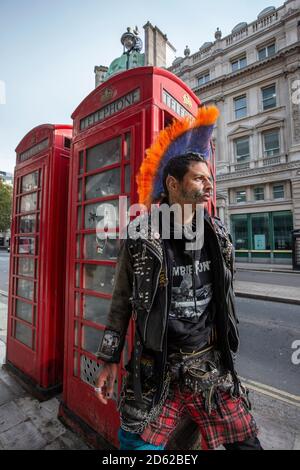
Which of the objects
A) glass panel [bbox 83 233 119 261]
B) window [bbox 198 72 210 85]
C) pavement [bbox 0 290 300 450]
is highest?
window [bbox 198 72 210 85]

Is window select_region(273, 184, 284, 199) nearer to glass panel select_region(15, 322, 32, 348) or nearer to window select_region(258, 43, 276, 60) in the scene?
window select_region(258, 43, 276, 60)

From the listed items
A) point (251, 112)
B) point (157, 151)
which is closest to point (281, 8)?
point (251, 112)

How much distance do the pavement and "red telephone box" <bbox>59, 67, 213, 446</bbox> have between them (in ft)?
0.54

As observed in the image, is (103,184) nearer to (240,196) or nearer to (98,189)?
(98,189)

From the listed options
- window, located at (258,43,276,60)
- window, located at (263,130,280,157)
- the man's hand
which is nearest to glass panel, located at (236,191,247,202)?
window, located at (263,130,280,157)

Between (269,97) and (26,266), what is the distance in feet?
67.6

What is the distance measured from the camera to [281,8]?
16891 mm

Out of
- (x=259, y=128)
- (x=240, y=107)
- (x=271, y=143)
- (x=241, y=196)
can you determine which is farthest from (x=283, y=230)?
(x=240, y=107)

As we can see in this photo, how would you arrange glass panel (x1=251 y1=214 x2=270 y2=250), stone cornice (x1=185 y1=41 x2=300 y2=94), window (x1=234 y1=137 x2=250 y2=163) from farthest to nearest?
window (x1=234 y1=137 x2=250 y2=163) → glass panel (x1=251 y1=214 x2=270 y2=250) → stone cornice (x1=185 y1=41 x2=300 y2=94)

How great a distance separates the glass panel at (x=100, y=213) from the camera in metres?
2.15

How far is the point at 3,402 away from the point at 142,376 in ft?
7.85

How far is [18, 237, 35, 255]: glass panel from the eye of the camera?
3.12 m

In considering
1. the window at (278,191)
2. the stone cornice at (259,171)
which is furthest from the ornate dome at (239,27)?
the window at (278,191)
